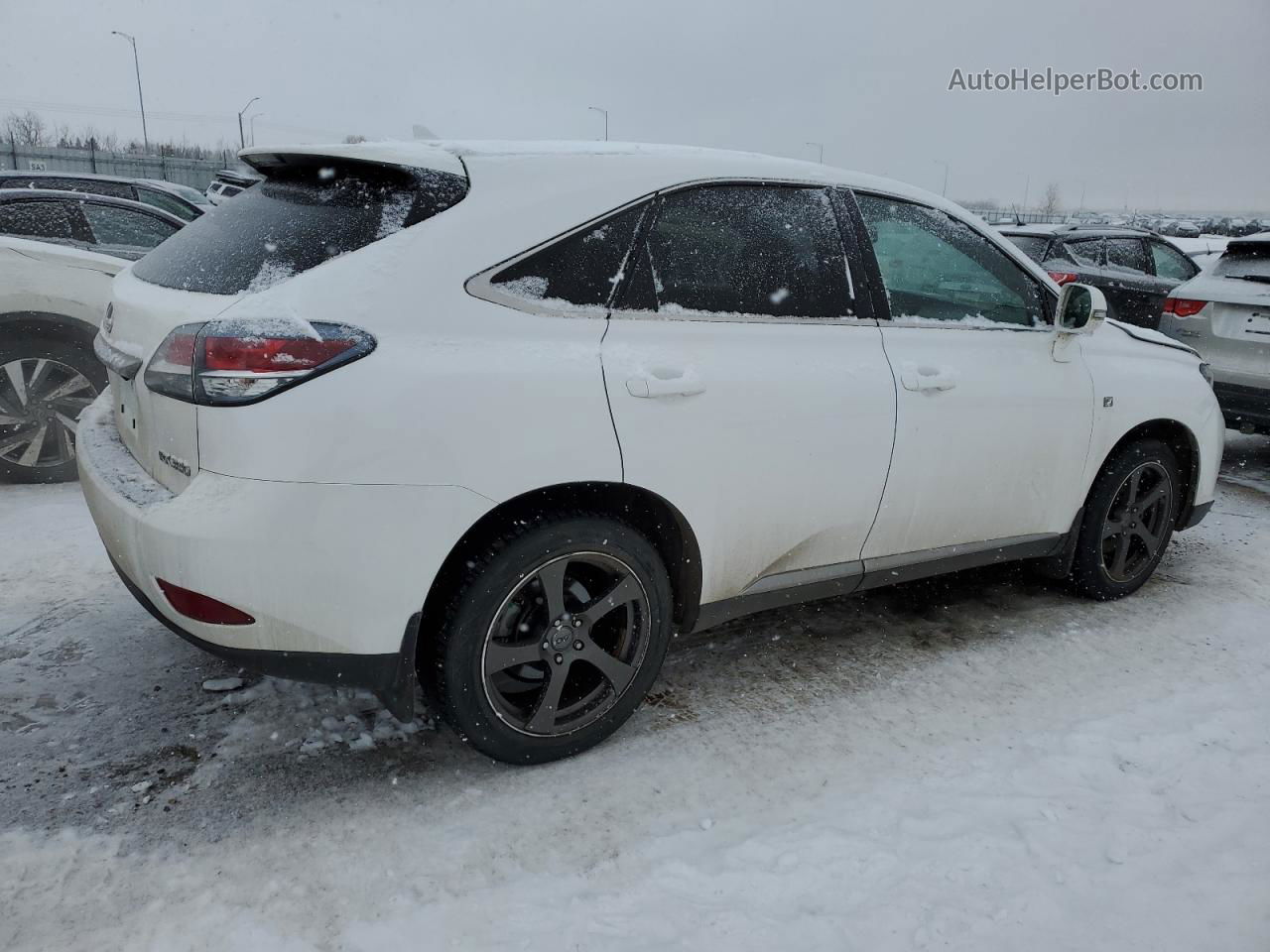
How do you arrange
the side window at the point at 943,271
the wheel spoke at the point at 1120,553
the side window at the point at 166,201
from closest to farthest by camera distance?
the side window at the point at 943,271
the wheel spoke at the point at 1120,553
the side window at the point at 166,201

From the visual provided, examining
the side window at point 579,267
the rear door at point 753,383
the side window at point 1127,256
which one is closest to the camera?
the side window at point 579,267

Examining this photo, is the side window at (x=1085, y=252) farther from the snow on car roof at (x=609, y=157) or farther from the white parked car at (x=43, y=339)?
the white parked car at (x=43, y=339)

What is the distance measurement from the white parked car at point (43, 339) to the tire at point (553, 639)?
11.9 feet

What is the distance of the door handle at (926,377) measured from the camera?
316 centimetres

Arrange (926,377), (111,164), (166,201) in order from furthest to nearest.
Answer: (111,164), (166,201), (926,377)

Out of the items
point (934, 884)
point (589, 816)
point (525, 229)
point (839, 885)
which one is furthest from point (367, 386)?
point (934, 884)

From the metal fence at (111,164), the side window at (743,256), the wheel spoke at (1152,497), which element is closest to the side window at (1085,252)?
the wheel spoke at (1152,497)

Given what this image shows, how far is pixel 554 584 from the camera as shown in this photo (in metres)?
2.59

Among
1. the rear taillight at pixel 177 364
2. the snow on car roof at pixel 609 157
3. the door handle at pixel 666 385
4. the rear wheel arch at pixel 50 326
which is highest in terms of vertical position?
the snow on car roof at pixel 609 157

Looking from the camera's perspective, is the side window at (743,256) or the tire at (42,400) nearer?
the side window at (743,256)

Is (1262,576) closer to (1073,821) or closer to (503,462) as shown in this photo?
(1073,821)

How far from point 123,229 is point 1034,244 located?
8.89 metres

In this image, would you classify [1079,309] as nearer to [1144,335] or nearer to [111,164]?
[1144,335]

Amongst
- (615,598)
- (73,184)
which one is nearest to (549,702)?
(615,598)
